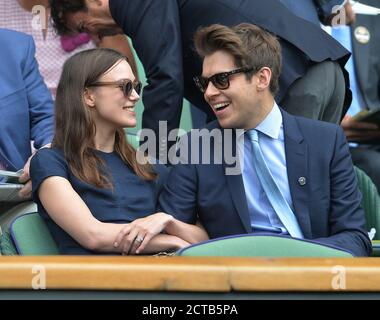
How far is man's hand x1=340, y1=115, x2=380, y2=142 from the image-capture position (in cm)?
421

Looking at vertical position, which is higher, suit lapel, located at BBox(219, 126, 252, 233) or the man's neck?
the man's neck

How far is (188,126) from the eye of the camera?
452 cm

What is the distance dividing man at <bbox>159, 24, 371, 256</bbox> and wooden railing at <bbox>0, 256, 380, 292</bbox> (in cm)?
79

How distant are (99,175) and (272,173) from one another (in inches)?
20.5

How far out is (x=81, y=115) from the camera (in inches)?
117

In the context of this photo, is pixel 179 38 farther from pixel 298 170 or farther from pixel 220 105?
pixel 298 170

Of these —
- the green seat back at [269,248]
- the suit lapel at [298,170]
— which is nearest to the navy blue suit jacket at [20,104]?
the suit lapel at [298,170]

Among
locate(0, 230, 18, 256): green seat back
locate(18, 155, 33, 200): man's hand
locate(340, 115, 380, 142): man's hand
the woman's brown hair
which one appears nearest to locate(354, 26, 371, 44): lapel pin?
locate(340, 115, 380, 142): man's hand

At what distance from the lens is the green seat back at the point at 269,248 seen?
2273 millimetres

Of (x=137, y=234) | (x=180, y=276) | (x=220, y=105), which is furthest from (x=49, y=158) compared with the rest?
(x=180, y=276)

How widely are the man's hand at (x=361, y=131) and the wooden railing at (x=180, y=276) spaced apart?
2269 mm

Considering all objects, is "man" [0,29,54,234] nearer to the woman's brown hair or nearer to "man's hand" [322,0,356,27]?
the woman's brown hair

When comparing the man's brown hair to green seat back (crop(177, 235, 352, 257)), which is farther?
the man's brown hair
